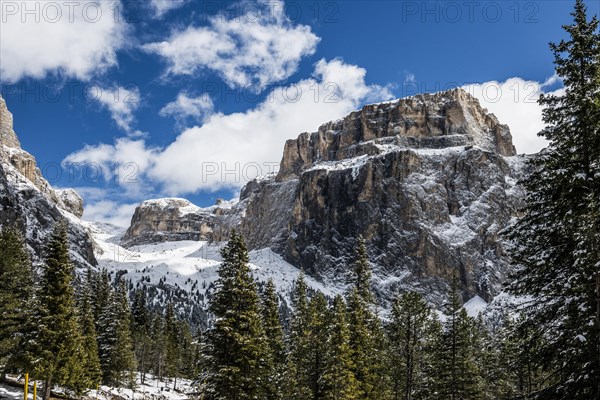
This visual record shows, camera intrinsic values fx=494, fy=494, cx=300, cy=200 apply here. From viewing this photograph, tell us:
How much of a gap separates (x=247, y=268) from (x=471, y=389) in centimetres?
2288

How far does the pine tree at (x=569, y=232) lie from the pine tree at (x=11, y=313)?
100ft

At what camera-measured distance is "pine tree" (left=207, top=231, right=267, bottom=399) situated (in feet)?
89.2

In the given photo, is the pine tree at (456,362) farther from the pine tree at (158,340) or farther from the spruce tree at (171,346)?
the pine tree at (158,340)

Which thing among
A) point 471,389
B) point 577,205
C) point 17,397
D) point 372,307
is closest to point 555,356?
point 577,205

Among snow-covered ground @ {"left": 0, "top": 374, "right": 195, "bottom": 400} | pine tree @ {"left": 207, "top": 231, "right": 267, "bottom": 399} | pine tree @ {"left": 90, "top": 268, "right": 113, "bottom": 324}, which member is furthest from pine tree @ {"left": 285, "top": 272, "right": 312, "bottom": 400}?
pine tree @ {"left": 90, "top": 268, "right": 113, "bottom": 324}

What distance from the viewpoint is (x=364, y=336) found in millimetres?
36094

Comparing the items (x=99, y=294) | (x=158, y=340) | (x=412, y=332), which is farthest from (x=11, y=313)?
(x=158, y=340)

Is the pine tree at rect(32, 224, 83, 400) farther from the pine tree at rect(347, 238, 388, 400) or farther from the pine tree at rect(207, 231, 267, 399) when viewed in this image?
the pine tree at rect(347, 238, 388, 400)

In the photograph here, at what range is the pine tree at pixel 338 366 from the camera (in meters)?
32.6

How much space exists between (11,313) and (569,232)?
1430 inches

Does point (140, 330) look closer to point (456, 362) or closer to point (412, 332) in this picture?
point (412, 332)

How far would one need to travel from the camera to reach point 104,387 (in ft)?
176

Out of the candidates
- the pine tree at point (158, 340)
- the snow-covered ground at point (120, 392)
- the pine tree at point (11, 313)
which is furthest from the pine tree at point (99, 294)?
the pine tree at point (158, 340)

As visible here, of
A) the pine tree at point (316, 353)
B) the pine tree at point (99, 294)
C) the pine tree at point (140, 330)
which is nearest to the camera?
→ the pine tree at point (316, 353)
